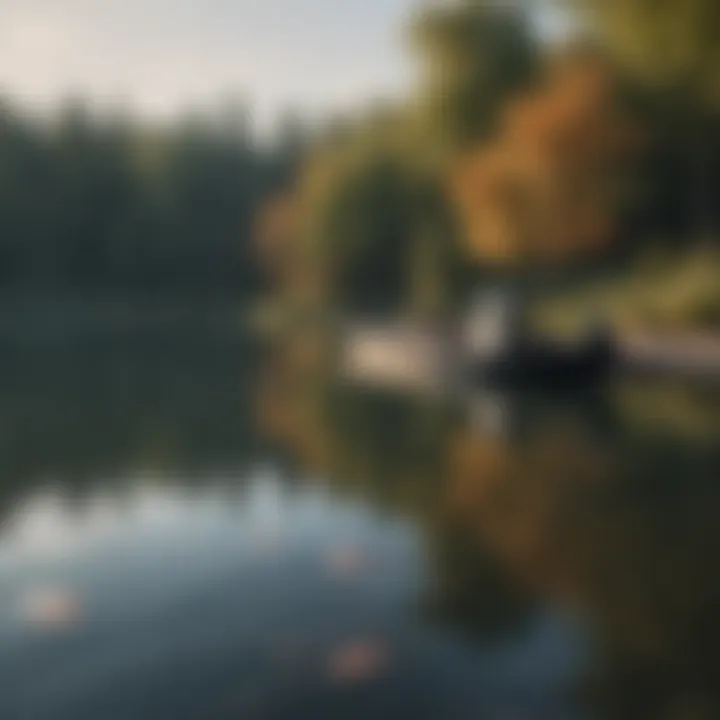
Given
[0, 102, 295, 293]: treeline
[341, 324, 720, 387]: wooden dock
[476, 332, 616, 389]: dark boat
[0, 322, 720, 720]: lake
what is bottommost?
[0, 322, 720, 720]: lake

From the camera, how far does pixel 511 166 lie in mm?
22156

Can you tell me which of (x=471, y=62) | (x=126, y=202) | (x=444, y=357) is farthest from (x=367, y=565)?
(x=126, y=202)

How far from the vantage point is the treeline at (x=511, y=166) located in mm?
21750

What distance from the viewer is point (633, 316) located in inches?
793

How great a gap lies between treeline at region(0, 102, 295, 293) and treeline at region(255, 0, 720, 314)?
13.7 meters

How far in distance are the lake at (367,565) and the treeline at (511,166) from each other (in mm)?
8792

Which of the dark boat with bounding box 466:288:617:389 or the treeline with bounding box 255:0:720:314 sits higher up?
the treeline with bounding box 255:0:720:314

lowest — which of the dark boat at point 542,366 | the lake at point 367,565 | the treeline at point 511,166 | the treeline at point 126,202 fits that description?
the lake at point 367,565

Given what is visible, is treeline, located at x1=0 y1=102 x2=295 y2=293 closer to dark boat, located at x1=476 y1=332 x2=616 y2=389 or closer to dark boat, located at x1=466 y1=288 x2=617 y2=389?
dark boat, located at x1=466 y1=288 x2=617 y2=389

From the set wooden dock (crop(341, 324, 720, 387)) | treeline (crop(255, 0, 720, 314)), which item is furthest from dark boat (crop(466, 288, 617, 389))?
treeline (crop(255, 0, 720, 314))

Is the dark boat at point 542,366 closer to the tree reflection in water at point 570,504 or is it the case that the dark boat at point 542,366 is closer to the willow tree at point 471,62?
the tree reflection in water at point 570,504

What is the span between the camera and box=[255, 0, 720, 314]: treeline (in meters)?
21.8

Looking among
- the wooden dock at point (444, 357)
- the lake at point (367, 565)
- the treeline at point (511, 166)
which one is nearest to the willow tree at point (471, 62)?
the treeline at point (511, 166)

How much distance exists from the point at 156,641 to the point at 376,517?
2.55m
